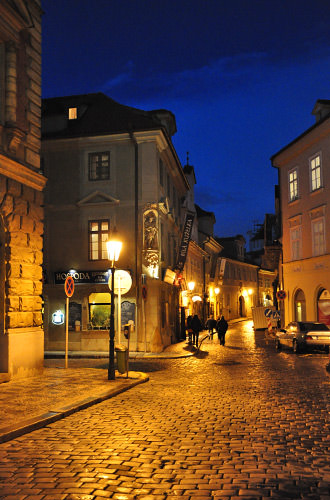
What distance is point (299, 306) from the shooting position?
1302 inches

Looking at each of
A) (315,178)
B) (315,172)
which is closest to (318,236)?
(315,178)

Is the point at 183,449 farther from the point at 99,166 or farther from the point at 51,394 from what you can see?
the point at 99,166

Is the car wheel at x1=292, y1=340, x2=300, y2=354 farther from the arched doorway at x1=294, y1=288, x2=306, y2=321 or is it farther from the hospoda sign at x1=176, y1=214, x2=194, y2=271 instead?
the hospoda sign at x1=176, y1=214, x2=194, y2=271

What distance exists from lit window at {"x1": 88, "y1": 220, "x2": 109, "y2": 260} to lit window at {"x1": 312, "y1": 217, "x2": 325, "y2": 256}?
38.3 feet

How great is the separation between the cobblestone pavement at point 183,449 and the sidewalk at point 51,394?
229mm

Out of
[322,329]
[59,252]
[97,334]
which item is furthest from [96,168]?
[322,329]

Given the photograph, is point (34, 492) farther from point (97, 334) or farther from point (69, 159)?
point (69, 159)

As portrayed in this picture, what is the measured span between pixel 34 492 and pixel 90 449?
1.83 metres

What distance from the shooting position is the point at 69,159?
28.2 m

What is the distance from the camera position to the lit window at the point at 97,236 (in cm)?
2761

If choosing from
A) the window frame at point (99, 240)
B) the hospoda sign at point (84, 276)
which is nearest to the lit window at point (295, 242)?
the window frame at point (99, 240)

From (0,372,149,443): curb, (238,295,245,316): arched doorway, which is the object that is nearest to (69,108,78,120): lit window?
(0,372,149,443): curb

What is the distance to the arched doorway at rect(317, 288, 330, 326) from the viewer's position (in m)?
29.7

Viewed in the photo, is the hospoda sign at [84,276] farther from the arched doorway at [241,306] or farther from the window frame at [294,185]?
the arched doorway at [241,306]
